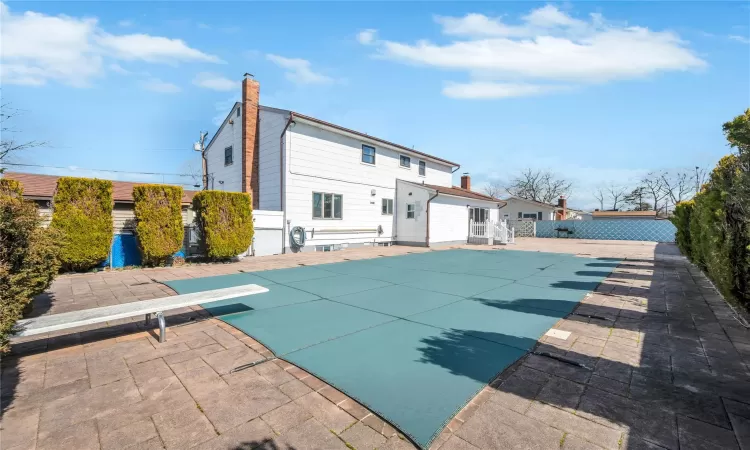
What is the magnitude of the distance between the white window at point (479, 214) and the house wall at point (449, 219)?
1.42 feet

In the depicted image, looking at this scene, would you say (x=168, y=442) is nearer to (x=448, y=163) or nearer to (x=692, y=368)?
(x=692, y=368)

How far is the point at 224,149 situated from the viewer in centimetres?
1770

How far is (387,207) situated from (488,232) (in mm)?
7082

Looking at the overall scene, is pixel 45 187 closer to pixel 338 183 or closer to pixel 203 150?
pixel 203 150

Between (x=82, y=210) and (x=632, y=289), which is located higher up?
(x=82, y=210)

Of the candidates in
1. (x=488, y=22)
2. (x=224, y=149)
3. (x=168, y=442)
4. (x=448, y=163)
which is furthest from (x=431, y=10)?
(x=448, y=163)

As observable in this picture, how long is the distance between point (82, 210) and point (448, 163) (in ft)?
67.6

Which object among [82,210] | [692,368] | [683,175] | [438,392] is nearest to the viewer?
[438,392]

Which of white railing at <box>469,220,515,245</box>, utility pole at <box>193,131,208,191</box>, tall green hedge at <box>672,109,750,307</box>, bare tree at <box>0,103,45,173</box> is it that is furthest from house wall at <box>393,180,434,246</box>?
bare tree at <box>0,103,45,173</box>

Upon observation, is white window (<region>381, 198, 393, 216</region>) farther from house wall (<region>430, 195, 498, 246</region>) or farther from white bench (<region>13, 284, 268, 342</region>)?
white bench (<region>13, 284, 268, 342</region>)

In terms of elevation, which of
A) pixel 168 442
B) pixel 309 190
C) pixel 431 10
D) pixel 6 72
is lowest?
pixel 168 442

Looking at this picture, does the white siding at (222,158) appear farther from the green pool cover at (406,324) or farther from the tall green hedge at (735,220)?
the tall green hedge at (735,220)

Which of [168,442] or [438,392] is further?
[438,392]

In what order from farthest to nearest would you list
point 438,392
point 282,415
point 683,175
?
1. point 683,175
2. point 438,392
3. point 282,415
